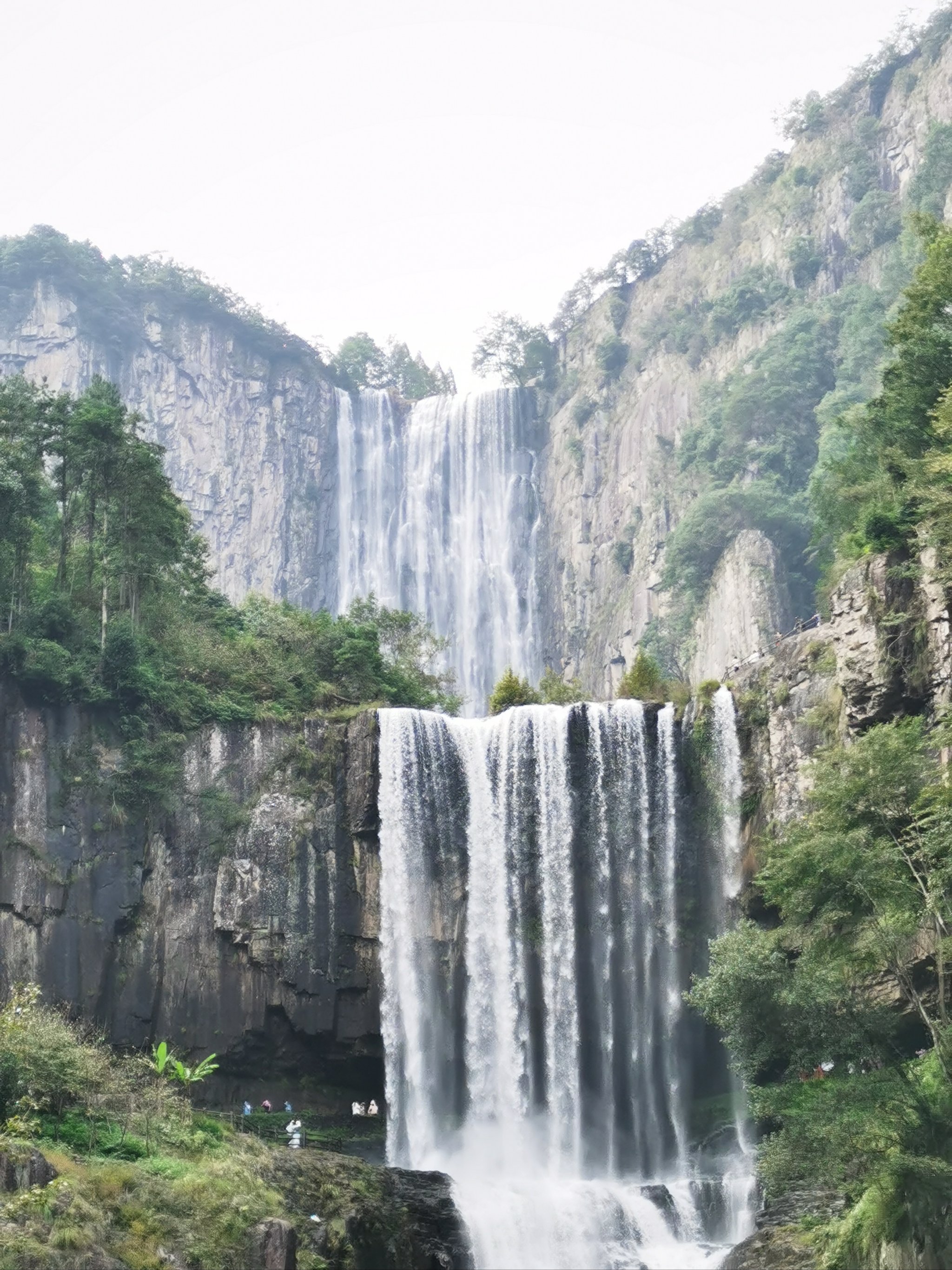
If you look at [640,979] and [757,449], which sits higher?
[757,449]

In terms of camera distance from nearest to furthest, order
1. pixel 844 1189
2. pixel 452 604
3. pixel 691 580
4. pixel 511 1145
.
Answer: pixel 844 1189 < pixel 511 1145 < pixel 691 580 < pixel 452 604

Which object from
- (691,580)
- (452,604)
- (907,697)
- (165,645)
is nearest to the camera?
(907,697)

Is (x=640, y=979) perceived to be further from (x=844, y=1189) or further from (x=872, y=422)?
(x=872, y=422)

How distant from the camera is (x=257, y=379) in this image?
73.0m

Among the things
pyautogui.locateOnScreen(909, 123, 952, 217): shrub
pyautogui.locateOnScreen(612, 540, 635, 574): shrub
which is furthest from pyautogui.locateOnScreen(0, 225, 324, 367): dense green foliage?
pyautogui.locateOnScreen(909, 123, 952, 217): shrub

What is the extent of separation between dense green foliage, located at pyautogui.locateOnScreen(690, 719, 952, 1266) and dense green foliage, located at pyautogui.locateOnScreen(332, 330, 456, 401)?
173 ft

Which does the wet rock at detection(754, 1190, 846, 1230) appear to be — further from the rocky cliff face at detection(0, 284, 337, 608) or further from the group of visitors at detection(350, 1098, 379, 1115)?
the rocky cliff face at detection(0, 284, 337, 608)

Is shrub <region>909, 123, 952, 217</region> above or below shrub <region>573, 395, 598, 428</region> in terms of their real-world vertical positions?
above

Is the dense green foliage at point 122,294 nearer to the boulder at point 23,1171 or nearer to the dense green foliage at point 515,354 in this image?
the dense green foliage at point 515,354

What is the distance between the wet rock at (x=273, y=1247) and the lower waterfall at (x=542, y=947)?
10.0 meters

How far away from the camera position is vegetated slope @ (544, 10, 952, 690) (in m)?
57.8

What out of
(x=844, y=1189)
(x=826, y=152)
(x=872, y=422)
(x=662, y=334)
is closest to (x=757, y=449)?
(x=662, y=334)

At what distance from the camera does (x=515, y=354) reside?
7506cm

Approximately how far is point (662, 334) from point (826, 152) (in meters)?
11.9
